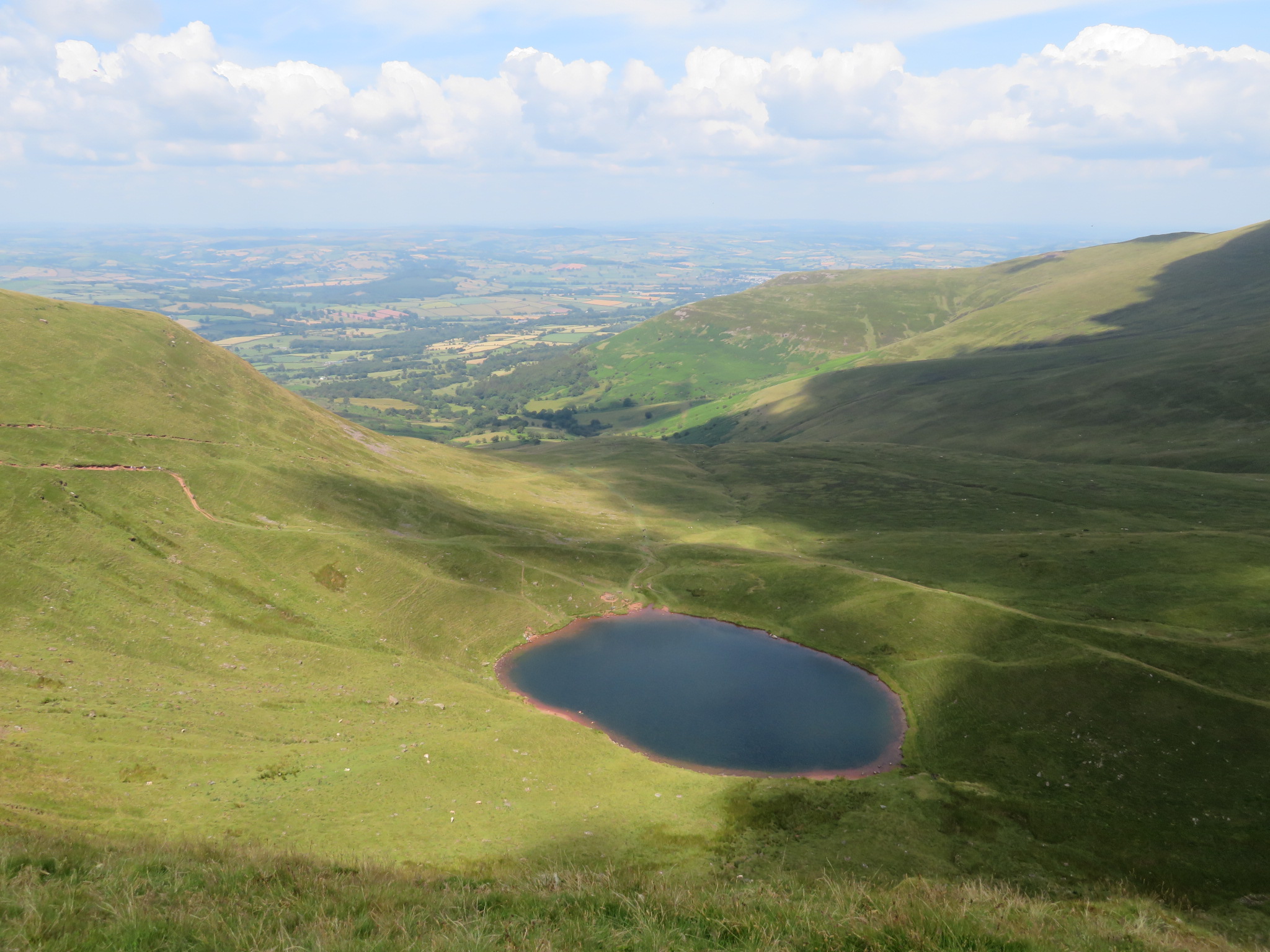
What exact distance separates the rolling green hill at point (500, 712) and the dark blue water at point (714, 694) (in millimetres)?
3563

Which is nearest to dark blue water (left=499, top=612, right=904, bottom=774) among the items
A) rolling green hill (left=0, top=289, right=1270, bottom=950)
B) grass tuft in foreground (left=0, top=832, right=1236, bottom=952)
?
rolling green hill (left=0, top=289, right=1270, bottom=950)

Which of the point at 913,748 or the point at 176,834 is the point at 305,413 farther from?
the point at 913,748

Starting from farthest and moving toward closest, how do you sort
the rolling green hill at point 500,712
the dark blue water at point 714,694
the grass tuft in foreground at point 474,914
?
the dark blue water at point 714,694
the rolling green hill at point 500,712
the grass tuft in foreground at point 474,914

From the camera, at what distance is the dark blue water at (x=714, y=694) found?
64688mm

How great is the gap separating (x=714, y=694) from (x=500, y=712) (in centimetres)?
2346

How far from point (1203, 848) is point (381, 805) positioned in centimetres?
5525

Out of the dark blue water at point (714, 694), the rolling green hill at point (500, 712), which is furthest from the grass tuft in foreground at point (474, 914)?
the dark blue water at point (714, 694)

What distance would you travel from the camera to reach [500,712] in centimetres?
6606

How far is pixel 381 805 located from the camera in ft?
153

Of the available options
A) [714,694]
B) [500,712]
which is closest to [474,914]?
[500,712]

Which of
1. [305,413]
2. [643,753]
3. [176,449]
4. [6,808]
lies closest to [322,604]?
[176,449]

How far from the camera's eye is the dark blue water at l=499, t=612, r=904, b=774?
6469 centimetres

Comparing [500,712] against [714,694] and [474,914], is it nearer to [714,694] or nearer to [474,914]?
[714,694]

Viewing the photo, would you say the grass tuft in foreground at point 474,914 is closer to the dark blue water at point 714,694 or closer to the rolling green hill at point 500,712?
the rolling green hill at point 500,712
